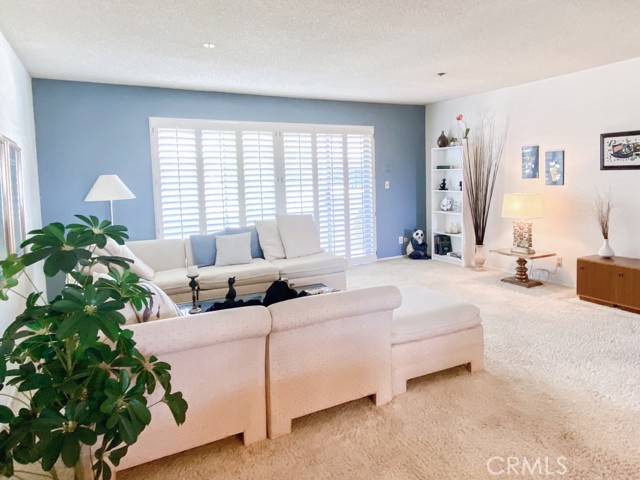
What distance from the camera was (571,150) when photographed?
509 cm

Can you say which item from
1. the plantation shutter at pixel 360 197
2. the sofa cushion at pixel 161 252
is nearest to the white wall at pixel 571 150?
the plantation shutter at pixel 360 197

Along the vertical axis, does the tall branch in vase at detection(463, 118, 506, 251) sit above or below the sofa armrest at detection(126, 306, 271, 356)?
above

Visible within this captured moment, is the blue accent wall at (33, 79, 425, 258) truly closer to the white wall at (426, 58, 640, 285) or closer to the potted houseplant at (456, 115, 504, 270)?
the potted houseplant at (456, 115, 504, 270)

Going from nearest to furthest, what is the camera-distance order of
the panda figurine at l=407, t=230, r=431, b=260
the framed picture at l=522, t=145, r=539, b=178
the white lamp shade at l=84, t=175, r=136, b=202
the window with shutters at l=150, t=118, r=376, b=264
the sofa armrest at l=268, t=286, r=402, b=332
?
the sofa armrest at l=268, t=286, r=402, b=332, the white lamp shade at l=84, t=175, r=136, b=202, the window with shutters at l=150, t=118, r=376, b=264, the framed picture at l=522, t=145, r=539, b=178, the panda figurine at l=407, t=230, r=431, b=260

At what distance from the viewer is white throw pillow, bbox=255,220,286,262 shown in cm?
518

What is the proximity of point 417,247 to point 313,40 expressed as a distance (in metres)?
4.33

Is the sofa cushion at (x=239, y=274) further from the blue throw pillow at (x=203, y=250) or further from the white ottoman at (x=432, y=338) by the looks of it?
the white ottoman at (x=432, y=338)

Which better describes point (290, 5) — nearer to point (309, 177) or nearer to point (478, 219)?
point (309, 177)

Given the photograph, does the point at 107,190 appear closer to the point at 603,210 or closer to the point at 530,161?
the point at 530,161

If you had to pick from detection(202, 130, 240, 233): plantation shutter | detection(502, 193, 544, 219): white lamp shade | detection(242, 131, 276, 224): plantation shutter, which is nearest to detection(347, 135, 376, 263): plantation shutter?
detection(242, 131, 276, 224): plantation shutter

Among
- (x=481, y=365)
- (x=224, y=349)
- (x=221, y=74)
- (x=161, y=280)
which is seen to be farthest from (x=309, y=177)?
(x=224, y=349)

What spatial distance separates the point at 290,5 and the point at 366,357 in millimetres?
2216

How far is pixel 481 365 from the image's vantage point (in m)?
3.03

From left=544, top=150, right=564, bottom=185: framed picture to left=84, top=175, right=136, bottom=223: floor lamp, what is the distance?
481cm
